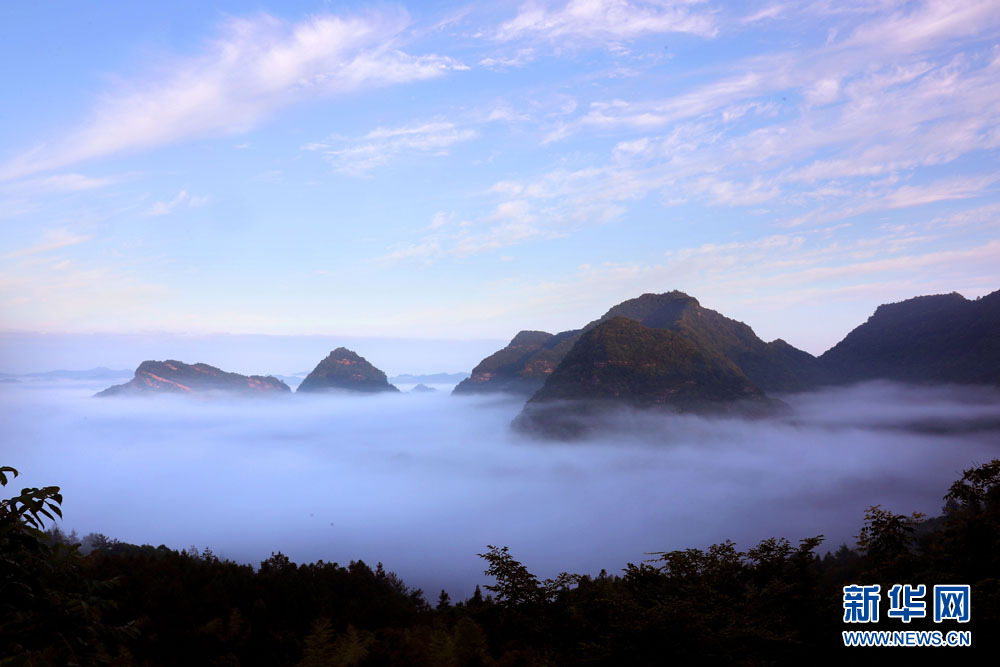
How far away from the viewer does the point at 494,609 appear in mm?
14641

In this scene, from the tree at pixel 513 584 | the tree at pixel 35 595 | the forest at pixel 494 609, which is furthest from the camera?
the tree at pixel 513 584

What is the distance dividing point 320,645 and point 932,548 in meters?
15.4

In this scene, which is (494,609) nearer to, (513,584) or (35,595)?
(513,584)

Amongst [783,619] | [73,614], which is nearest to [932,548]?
[783,619]

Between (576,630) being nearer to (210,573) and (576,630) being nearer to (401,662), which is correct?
(401,662)

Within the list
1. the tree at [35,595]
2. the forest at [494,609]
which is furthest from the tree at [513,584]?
the tree at [35,595]

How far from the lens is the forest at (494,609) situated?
569cm

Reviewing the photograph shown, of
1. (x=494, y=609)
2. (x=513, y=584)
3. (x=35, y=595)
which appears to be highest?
(x=35, y=595)

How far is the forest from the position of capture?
569 cm

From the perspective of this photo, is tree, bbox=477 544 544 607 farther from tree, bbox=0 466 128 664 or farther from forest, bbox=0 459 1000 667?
tree, bbox=0 466 128 664

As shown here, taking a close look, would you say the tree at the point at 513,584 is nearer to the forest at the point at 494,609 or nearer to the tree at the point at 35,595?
the forest at the point at 494,609

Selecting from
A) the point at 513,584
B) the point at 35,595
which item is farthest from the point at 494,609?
the point at 35,595

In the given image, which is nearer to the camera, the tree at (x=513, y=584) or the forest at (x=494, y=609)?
the forest at (x=494, y=609)

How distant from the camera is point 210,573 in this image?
1705cm
